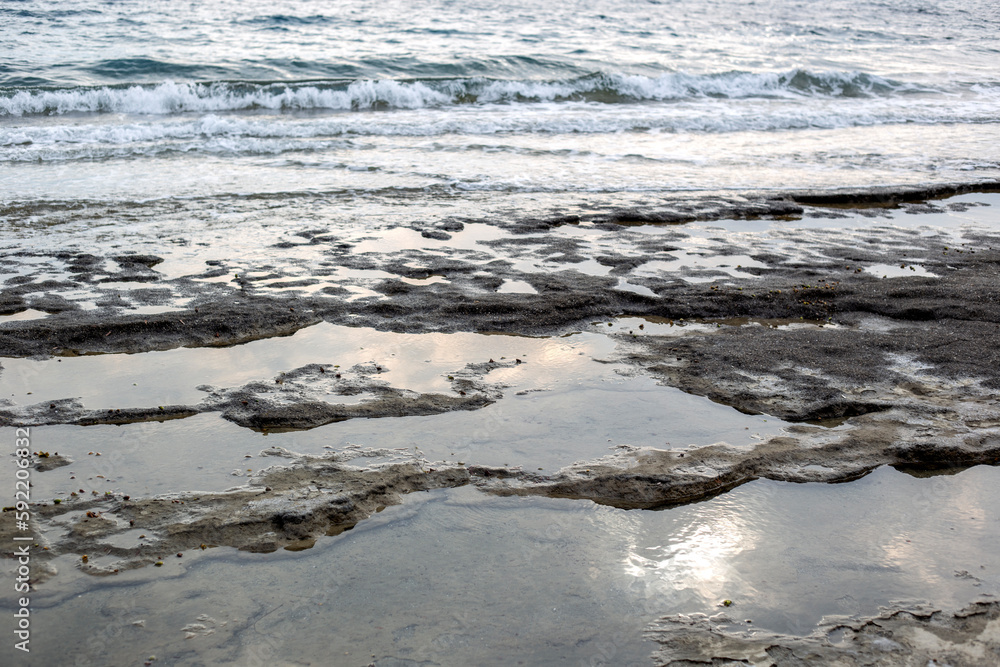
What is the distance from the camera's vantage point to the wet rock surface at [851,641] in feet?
7.85

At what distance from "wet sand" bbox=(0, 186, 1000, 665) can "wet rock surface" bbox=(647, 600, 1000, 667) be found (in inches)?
0.5

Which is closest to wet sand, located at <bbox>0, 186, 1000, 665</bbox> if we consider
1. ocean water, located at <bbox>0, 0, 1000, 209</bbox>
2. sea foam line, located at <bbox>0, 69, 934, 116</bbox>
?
ocean water, located at <bbox>0, 0, 1000, 209</bbox>

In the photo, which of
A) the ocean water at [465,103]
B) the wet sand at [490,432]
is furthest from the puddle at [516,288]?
the ocean water at [465,103]

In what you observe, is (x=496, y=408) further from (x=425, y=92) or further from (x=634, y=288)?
(x=425, y=92)

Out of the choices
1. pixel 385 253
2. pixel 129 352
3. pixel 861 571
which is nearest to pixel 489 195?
pixel 385 253

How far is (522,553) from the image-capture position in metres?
2.84

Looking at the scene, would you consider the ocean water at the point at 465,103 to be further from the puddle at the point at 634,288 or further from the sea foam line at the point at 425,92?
the puddle at the point at 634,288

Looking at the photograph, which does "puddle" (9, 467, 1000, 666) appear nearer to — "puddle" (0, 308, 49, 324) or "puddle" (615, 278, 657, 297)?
"puddle" (615, 278, 657, 297)

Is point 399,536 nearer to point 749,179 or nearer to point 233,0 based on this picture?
point 749,179

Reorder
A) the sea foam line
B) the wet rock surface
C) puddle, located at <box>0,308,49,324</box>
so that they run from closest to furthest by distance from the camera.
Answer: the wet rock surface, puddle, located at <box>0,308,49,324</box>, the sea foam line

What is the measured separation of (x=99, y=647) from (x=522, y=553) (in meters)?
1.50

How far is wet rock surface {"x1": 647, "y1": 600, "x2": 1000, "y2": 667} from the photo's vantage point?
239 cm

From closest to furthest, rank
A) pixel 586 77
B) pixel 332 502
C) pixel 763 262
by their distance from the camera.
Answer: pixel 332 502, pixel 763 262, pixel 586 77

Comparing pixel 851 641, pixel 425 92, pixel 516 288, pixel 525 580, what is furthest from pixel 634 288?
pixel 425 92
